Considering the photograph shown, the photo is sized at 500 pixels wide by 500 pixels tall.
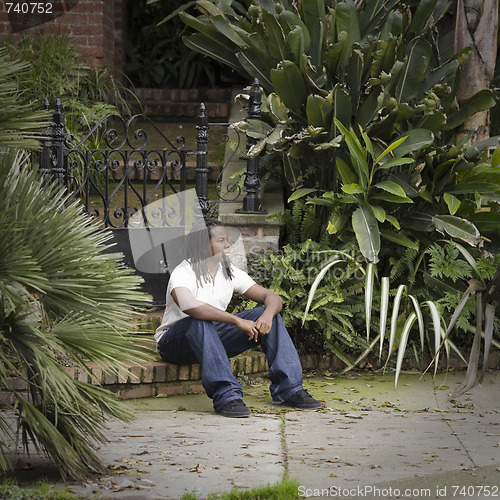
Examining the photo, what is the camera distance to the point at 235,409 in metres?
4.66

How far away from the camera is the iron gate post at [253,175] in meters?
6.14

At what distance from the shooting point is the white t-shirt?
493 centimetres

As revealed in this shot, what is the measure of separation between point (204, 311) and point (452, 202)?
1.98 meters

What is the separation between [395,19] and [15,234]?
4.09 meters

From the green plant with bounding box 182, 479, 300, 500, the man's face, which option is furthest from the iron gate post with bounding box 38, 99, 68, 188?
the green plant with bounding box 182, 479, 300, 500

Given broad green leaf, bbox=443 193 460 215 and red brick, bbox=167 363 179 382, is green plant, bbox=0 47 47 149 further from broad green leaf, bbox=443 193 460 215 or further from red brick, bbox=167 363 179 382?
broad green leaf, bbox=443 193 460 215

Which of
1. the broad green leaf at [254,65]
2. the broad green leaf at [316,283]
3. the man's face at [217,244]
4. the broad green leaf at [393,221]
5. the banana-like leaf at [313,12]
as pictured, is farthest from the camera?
the broad green leaf at [254,65]

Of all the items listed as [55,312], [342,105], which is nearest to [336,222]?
[342,105]

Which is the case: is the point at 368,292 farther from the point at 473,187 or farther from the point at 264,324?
the point at 473,187

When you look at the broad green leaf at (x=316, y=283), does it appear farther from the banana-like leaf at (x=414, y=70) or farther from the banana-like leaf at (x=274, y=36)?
the banana-like leaf at (x=274, y=36)

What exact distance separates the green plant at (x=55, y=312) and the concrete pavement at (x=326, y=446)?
287mm

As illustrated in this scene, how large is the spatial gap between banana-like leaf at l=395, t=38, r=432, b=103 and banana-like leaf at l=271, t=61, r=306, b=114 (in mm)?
728

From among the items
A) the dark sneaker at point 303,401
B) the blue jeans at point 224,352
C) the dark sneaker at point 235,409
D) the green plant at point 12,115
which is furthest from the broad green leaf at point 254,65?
the green plant at point 12,115

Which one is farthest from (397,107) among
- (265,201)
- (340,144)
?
(265,201)
